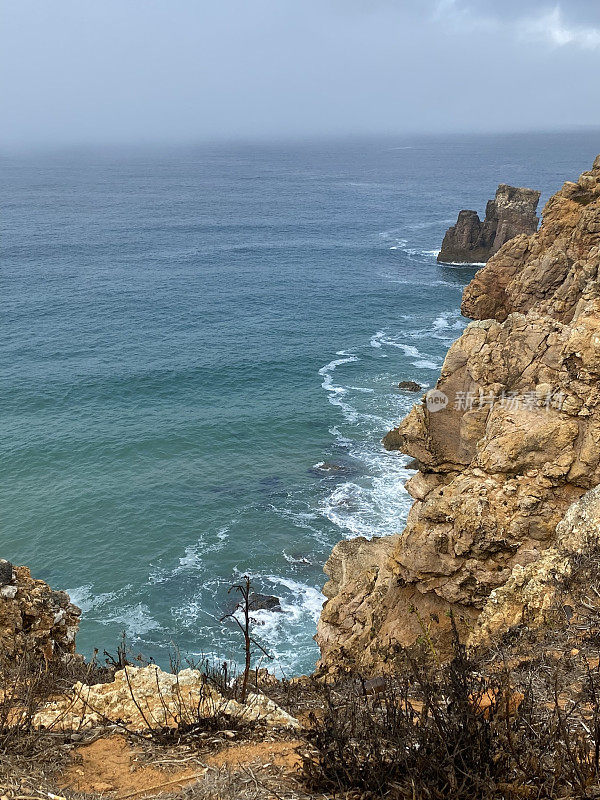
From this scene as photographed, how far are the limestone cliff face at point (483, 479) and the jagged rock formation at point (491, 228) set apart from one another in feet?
219

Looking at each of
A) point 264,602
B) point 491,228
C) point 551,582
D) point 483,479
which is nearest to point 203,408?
point 264,602

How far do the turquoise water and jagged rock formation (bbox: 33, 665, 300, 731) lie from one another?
58.7 ft

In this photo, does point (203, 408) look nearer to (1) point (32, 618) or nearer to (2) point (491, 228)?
(1) point (32, 618)

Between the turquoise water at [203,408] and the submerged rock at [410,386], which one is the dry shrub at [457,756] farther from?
the submerged rock at [410,386]

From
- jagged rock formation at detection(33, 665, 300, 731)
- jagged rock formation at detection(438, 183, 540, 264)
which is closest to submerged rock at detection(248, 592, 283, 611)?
jagged rock formation at detection(33, 665, 300, 731)

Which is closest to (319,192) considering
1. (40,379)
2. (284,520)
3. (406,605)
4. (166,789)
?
(40,379)

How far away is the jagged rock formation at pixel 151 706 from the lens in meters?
6.90

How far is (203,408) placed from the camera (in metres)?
46.4

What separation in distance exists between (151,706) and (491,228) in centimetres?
8403

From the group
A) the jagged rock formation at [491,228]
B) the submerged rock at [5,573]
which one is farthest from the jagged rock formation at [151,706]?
the jagged rock formation at [491,228]

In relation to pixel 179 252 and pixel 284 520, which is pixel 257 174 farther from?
pixel 284 520

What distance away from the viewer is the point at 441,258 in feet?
279

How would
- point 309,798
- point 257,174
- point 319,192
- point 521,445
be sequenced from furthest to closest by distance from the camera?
point 257,174, point 319,192, point 521,445, point 309,798

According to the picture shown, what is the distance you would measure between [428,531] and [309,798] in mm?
11114
